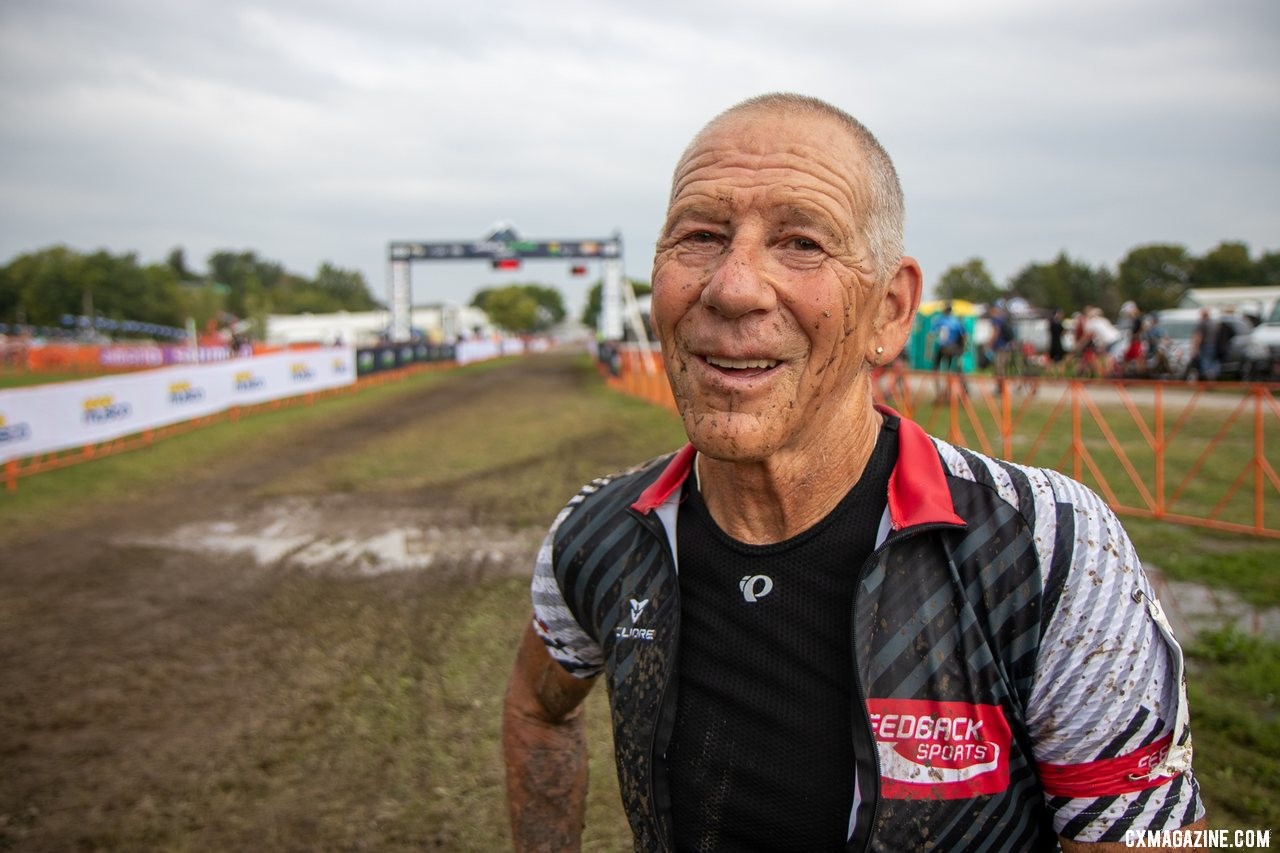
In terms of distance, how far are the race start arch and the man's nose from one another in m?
42.7

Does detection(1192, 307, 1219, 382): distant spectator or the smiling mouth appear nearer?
the smiling mouth

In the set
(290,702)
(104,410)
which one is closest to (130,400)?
(104,410)

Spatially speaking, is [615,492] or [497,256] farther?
[497,256]

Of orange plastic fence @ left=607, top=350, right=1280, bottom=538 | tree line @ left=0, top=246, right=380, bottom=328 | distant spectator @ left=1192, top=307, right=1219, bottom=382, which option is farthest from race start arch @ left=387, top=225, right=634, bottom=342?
tree line @ left=0, top=246, right=380, bottom=328

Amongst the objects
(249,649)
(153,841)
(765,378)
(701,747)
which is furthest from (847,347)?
(249,649)

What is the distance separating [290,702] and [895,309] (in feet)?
15.1

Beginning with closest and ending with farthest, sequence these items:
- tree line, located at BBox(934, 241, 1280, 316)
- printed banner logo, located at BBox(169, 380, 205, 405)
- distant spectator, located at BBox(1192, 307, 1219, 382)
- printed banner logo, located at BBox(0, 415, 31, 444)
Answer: printed banner logo, located at BBox(0, 415, 31, 444), printed banner logo, located at BBox(169, 380, 205, 405), distant spectator, located at BBox(1192, 307, 1219, 382), tree line, located at BBox(934, 241, 1280, 316)

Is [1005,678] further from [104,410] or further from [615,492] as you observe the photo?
[104,410]

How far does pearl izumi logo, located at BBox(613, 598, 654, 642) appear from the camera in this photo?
1.62 metres

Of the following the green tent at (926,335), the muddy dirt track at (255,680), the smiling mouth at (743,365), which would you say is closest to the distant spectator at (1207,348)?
the green tent at (926,335)

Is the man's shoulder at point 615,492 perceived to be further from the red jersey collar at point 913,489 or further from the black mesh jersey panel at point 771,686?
the black mesh jersey panel at point 771,686

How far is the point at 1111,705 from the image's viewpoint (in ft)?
4.21

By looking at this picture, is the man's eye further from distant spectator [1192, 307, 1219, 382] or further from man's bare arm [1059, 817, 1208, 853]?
distant spectator [1192, 307, 1219, 382]

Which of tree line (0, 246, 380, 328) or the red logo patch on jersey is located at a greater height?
tree line (0, 246, 380, 328)
